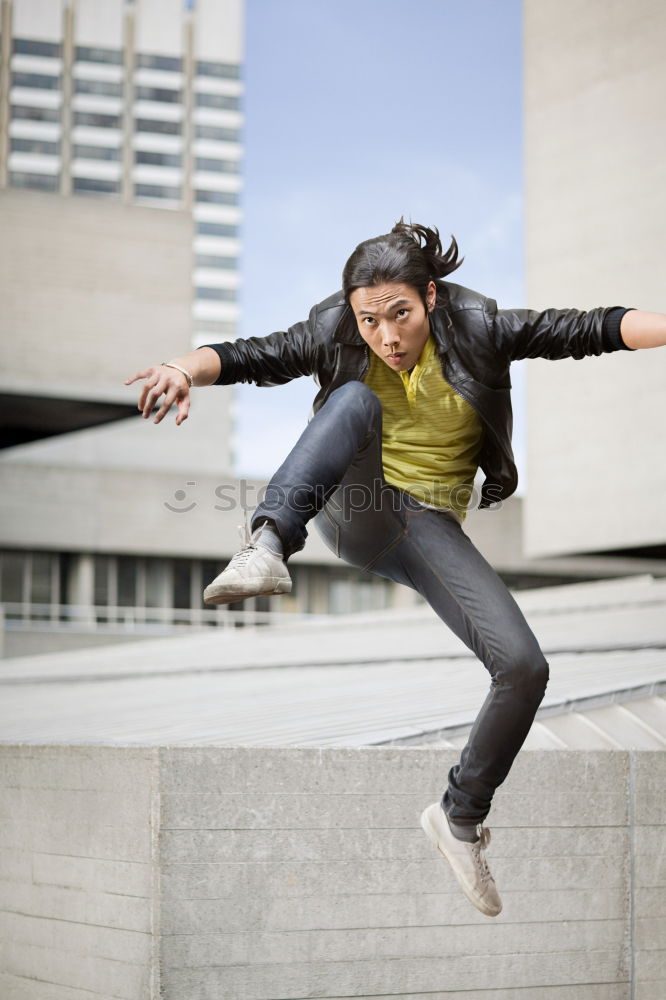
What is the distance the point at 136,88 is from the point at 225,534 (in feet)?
186

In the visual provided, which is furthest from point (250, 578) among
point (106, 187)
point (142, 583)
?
point (106, 187)

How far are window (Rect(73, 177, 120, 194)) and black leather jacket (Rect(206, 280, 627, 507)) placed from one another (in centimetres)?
7706

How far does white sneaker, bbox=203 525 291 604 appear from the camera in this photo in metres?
3.47

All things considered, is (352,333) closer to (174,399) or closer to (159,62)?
(174,399)

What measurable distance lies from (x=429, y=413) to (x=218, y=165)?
81.5 metres

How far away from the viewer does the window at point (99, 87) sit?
252 feet

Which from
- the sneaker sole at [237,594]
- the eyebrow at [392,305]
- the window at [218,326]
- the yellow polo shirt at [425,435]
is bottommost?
the sneaker sole at [237,594]

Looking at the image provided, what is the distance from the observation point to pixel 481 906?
14.4 feet

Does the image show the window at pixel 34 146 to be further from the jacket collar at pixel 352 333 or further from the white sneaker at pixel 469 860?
the white sneaker at pixel 469 860

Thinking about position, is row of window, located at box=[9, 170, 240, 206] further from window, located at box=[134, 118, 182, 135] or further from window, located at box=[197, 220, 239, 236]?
window, located at box=[134, 118, 182, 135]

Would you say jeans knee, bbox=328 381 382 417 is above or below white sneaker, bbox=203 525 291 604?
above

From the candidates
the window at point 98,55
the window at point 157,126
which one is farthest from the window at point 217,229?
the window at point 98,55

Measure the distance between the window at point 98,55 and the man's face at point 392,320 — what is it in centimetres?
7947

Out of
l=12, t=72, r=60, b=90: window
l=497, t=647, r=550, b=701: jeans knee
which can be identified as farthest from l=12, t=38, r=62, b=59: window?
l=497, t=647, r=550, b=701: jeans knee
